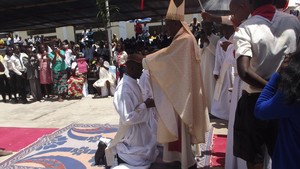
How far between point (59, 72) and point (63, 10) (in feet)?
16.9

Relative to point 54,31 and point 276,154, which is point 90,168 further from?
point 54,31

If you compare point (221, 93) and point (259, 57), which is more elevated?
point (259, 57)

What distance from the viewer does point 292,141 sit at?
1.64 meters

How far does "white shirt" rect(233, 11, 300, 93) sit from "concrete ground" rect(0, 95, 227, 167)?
9.66 feet

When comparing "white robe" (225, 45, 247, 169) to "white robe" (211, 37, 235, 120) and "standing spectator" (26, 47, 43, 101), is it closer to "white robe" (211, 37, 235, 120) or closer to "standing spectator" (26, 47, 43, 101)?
"white robe" (211, 37, 235, 120)

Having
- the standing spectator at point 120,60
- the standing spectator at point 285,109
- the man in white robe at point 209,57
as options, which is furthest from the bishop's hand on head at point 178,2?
the standing spectator at point 120,60

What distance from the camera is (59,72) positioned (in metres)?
8.99

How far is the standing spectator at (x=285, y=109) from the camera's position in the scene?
1.46 m

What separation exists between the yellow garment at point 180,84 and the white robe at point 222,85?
1.61 metres

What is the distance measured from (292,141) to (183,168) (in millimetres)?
1719

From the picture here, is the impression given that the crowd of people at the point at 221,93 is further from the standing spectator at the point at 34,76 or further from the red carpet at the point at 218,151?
the standing spectator at the point at 34,76

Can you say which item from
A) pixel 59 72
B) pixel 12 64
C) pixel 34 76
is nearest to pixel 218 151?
pixel 59 72

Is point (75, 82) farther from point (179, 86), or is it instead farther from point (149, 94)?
point (179, 86)

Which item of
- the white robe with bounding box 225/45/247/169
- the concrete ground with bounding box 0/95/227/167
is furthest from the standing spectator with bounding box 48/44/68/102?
the white robe with bounding box 225/45/247/169
